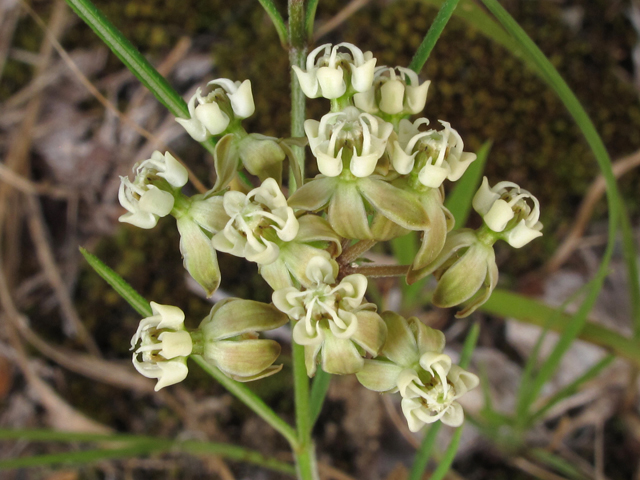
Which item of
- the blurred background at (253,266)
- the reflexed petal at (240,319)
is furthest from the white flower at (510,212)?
the blurred background at (253,266)

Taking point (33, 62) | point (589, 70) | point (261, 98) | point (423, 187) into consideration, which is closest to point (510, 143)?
point (589, 70)

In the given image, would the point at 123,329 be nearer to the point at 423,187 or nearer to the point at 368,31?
the point at 368,31

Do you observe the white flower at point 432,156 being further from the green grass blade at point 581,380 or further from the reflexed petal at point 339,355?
the green grass blade at point 581,380

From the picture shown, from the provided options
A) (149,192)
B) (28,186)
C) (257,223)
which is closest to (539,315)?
(257,223)

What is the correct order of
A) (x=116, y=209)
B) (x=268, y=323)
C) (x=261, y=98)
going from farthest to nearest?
1. (x=116, y=209)
2. (x=261, y=98)
3. (x=268, y=323)

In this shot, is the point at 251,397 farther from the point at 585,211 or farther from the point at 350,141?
the point at 585,211

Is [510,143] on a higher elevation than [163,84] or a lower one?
lower

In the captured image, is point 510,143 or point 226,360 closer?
point 226,360
